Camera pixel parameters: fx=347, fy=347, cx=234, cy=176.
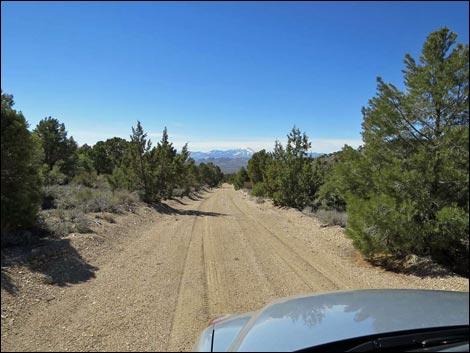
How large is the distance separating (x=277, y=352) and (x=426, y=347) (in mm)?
1118

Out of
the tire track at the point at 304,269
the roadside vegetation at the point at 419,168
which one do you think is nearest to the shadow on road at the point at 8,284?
the tire track at the point at 304,269

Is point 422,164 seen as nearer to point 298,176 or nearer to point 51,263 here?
point 51,263

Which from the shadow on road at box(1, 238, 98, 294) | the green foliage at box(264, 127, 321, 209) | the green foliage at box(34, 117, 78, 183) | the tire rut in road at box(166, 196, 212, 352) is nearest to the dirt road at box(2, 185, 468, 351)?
the tire rut in road at box(166, 196, 212, 352)

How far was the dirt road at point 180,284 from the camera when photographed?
4.05 meters

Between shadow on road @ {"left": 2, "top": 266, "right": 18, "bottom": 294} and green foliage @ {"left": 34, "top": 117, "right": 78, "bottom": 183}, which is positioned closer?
shadow on road @ {"left": 2, "top": 266, "right": 18, "bottom": 294}

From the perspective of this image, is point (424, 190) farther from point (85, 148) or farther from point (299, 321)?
point (85, 148)

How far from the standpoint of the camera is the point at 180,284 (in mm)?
6652

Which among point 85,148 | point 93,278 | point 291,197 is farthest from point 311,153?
point 85,148

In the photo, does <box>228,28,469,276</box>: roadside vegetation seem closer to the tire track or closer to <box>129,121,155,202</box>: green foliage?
the tire track

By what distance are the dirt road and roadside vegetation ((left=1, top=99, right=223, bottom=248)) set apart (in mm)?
1769

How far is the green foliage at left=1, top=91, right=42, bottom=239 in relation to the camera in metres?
5.31

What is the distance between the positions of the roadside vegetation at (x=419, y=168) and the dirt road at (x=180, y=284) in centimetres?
86

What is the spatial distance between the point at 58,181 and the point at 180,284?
10256 mm

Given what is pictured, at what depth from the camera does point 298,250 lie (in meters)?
10.2
